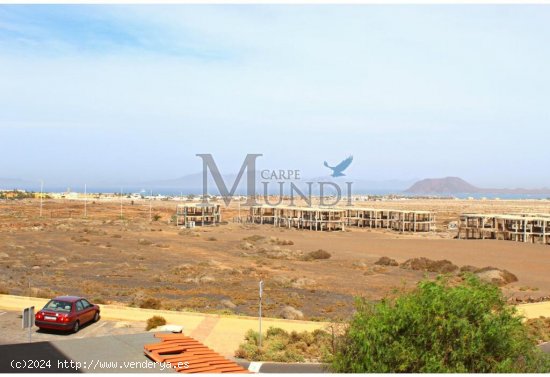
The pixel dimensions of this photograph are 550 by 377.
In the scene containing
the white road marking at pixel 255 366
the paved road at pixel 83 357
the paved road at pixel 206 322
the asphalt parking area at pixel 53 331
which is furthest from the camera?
the paved road at pixel 206 322

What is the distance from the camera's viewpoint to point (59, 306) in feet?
65.1

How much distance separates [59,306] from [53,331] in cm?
87

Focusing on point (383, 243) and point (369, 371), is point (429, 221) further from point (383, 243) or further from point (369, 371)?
point (369, 371)

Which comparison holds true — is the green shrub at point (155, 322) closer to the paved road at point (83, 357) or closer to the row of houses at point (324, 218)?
the paved road at point (83, 357)

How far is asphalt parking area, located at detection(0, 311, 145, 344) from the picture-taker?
18.6m

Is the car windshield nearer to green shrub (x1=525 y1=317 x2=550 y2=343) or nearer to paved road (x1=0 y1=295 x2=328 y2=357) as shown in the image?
paved road (x1=0 y1=295 x2=328 y2=357)

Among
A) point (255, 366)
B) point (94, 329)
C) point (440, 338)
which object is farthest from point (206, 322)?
point (440, 338)

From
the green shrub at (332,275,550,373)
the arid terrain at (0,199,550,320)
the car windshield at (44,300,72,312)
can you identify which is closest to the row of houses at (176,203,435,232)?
the arid terrain at (0,199,550,320)

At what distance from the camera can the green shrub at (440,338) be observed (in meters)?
11.0

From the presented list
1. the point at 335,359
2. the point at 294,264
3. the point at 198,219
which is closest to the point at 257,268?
the point at 294,264

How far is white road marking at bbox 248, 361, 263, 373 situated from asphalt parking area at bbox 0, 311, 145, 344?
16.8 feet

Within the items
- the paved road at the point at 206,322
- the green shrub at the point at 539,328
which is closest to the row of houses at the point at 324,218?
the paved road at the point at 206,322

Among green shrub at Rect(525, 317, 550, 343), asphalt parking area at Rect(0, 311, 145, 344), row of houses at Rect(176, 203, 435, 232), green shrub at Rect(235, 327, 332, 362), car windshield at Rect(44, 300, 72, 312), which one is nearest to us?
green shrub at Rect(235, 327, 332, 362)

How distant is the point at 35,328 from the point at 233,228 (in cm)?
6188
